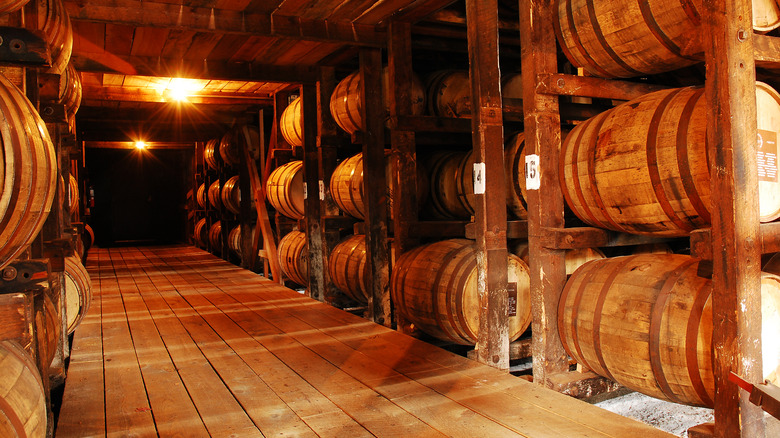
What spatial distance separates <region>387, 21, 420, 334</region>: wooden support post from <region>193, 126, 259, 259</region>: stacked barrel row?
21.0 feet

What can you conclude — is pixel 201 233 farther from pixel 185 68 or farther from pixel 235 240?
pixel 185 68

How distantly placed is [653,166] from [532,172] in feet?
2.84

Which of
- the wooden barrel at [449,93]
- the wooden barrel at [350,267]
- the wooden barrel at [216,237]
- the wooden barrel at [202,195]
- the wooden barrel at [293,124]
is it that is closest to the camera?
the wooden barrel at [449,93]

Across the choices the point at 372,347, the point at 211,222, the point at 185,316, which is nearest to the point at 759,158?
the point at 372,347

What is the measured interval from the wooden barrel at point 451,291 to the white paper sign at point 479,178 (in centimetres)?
59

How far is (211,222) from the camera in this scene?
53.7 feet

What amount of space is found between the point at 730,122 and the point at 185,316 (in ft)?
17.1

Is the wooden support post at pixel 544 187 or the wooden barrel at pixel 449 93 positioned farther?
the wooden barrel at pixel 449 93

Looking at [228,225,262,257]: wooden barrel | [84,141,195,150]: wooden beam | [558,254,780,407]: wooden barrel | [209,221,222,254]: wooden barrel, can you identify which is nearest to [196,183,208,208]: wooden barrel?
[209,221,222,254]: wooden barrel

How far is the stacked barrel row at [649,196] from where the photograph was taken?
2.62 m

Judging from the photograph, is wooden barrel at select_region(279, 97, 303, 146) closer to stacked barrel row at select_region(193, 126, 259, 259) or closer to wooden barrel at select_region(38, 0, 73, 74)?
stacked barrel row at select_region(193, 126, 259, 259)

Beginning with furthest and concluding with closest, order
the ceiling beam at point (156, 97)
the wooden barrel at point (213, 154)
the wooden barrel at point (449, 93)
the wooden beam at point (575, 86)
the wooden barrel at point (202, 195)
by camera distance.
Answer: the wooden barrel at point (202, 195) → the wooden barrel at point (213, 154) → the ceiling beam at point (156, 97) → the wooden barrel at point (449, 93) → the wooden beam at point (575, 86)

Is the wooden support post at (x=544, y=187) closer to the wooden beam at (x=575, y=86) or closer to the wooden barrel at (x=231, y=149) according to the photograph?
the wooden beam at (x=575, y=86)

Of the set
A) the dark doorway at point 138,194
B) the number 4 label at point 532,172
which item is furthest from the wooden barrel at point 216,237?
the number 4 label at point 532,172
